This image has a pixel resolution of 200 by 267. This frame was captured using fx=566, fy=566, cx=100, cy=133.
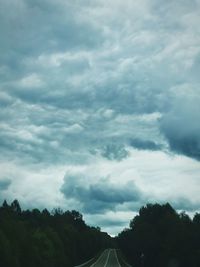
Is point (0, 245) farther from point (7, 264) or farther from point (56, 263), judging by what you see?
point (56, 263)

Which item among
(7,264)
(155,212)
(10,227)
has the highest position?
(155,212)

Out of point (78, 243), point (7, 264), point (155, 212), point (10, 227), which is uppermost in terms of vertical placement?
point (155, 212)

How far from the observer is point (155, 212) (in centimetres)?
16138

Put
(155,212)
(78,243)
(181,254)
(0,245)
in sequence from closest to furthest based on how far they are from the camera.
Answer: (0,245) < (181,254) < (78,243) < (155,212)

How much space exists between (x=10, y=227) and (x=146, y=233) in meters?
47.7

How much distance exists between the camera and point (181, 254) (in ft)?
243

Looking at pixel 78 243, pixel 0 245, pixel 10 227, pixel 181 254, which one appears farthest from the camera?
pixel 78 243

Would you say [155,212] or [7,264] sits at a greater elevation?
[155,212]

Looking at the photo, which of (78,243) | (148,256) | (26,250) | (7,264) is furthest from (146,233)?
(7,264)

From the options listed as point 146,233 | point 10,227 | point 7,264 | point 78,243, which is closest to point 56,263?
point 10,227

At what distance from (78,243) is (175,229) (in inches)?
2240

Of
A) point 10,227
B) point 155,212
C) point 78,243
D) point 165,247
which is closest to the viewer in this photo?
point 10,227

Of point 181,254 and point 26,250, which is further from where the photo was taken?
point 181,254

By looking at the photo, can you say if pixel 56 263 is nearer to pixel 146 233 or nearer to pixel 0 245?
pixel 0 245
